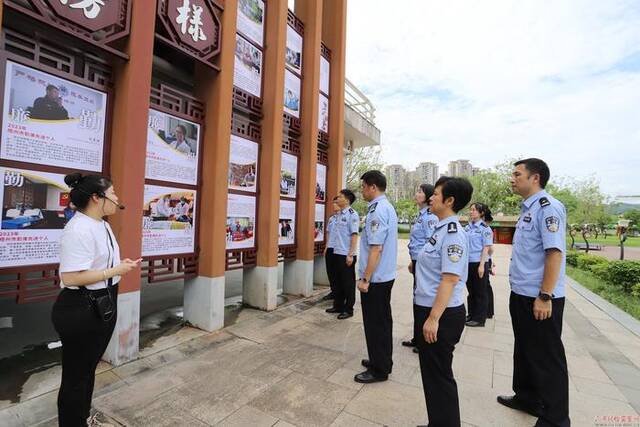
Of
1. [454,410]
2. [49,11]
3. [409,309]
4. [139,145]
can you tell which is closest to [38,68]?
[49,11]

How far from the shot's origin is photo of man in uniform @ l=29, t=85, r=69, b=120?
2.67 meters

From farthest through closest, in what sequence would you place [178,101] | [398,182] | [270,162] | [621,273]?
[398,182]
[621,273]
[270,162]
[178,101]

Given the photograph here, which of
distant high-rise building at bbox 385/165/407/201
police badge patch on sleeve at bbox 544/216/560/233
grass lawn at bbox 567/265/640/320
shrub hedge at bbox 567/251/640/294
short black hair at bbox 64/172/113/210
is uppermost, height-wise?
distant high-rise building at bbox 385/165/407/201

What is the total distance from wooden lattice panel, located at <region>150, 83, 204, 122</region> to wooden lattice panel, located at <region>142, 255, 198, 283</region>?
1.68 m

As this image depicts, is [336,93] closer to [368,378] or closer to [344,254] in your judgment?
[344,254]

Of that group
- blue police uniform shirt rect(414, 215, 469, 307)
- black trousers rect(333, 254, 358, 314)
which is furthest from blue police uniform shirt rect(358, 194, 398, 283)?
black trousers rect(333, 254, 358, 314)

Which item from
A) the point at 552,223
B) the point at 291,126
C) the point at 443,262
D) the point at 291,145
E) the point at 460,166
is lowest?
the point at 443,262

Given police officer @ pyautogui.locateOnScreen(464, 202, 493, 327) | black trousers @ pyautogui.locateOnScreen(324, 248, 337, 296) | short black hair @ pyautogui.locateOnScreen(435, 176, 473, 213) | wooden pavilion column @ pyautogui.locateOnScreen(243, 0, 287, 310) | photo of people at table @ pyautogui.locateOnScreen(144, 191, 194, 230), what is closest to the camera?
short black hair @ pyautogui.locateOnScreen(435, 176, 473, 213)

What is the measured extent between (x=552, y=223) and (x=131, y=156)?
355 cm

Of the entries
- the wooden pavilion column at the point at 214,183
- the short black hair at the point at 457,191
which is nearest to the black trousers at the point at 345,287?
the wooden pavilion column at the point at 214,183

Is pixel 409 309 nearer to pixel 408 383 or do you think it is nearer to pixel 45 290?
pixel 408 383

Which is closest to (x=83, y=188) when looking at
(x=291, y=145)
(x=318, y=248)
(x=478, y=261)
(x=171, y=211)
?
(x=171, y=211)

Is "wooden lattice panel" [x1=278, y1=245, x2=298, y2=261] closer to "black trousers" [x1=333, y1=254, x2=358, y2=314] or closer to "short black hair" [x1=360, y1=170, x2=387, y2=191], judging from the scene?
"black trousers" [x1=333, y1=254, x2=358, y2=314]

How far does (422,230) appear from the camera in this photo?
14.2 feet
